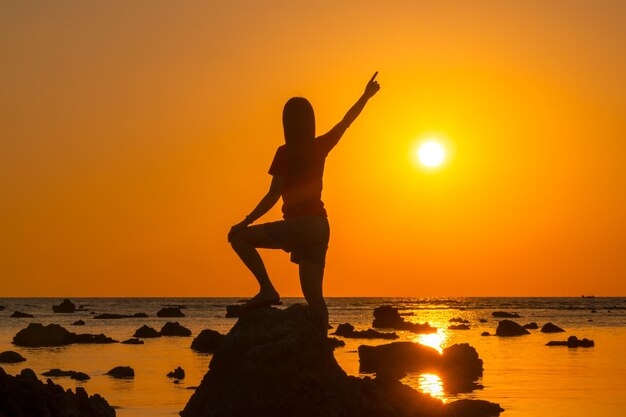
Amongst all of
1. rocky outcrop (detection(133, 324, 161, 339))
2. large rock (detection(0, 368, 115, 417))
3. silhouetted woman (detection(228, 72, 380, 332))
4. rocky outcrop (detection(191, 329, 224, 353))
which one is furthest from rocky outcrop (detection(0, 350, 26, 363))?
silhouetted woman (detection(228, 72, 380, 332))

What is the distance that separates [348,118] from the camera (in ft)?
46.0

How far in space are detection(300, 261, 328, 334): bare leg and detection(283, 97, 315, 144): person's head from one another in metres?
1.62

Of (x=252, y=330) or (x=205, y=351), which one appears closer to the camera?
(x=252, y=330)

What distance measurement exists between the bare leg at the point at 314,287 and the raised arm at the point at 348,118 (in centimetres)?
153

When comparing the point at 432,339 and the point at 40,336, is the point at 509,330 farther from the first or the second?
the point at 40,336

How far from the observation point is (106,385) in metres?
38.5

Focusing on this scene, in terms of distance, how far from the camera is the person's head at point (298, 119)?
1368cm

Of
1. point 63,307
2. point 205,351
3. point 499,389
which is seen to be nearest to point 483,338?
point 205,351

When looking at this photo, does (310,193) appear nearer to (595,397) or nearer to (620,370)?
(595,397)

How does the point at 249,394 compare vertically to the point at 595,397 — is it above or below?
below

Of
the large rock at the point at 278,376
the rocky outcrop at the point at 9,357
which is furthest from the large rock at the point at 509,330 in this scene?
the large rock at the point at 278,376

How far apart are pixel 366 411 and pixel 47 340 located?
53263 millimetres

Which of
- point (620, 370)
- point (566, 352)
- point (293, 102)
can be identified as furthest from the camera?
point (566, 352)

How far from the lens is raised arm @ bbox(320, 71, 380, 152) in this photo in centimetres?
1391
